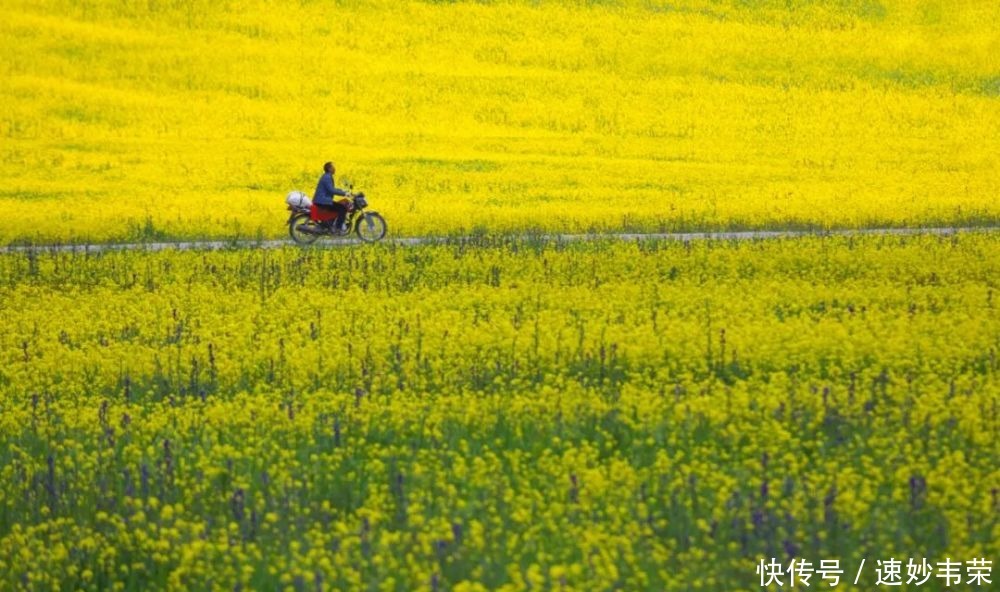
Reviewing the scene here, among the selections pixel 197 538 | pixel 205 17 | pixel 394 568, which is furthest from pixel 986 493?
pixel 205 17

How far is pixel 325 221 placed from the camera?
25.9 m

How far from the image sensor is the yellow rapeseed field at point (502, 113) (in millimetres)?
31984

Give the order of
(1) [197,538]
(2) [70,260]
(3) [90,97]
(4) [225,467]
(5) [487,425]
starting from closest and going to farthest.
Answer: (1) [197,538] → (4) [225,467] → (5) [487,425] → (2) [70,260] → (3) [90,97]

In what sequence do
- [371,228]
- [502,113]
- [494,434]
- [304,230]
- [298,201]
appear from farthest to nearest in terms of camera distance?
1. [502,113]
2. [371,228]
3. [298,201]
4. [304,230]
5. [494,434]

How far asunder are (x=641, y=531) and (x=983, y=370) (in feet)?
18.6

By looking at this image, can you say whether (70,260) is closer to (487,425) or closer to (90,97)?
(487,425)

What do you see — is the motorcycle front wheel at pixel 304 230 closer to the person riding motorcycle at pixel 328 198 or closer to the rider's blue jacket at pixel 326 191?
the person riding motorcycle at pixel 328 198

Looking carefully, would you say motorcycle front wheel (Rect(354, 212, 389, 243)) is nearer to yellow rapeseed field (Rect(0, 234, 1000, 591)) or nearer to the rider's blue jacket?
the rider's blue jacket

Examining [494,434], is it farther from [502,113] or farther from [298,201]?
[502,113]

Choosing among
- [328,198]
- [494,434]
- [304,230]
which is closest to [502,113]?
[304,230]

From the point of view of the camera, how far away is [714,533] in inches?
330

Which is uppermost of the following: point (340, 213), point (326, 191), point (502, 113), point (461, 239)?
point (502, 113)

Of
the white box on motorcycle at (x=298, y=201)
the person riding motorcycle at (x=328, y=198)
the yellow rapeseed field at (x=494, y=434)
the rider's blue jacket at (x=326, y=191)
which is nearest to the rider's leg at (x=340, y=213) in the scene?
the person riding motorcycle at (x=328, y=198)

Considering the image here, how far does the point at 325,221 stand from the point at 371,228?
0.89 metres
